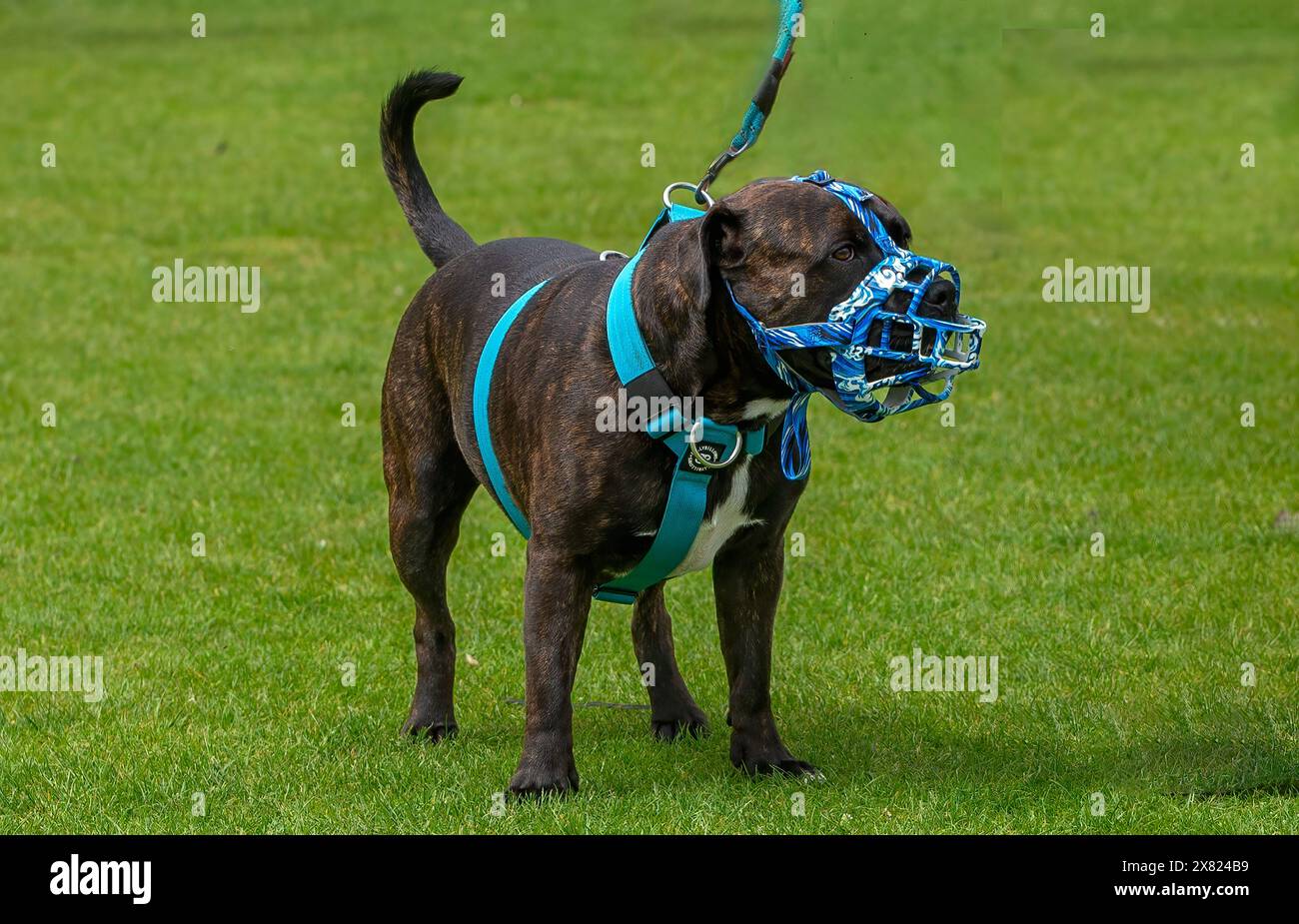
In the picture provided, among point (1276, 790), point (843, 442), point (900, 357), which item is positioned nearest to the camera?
point (900, 357)

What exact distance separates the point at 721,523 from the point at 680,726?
1263 millimetres

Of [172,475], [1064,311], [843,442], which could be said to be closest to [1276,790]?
[843,442]

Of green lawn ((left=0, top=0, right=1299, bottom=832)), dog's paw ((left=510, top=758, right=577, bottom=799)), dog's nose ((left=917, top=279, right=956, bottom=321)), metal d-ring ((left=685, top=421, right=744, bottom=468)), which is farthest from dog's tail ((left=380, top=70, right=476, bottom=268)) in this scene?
dog's nose ((left=917, top=279, right=956, bottom=321))

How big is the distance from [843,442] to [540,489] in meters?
5.47

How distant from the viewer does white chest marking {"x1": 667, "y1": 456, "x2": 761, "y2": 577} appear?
16.3 feet

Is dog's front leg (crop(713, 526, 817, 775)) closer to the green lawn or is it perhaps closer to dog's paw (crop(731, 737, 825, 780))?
dog's paw (crop(731, 737, 825, 780))

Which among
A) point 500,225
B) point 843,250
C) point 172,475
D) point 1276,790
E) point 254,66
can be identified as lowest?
point 1276,790

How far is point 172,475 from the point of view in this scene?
9.49 m

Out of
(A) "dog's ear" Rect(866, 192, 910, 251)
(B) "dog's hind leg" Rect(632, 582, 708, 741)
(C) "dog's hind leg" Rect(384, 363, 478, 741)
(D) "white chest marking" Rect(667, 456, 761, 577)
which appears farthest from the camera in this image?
(B) "dog's hind leg" Rect(632, 582, 708, 741)

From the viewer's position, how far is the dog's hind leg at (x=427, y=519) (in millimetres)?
5938

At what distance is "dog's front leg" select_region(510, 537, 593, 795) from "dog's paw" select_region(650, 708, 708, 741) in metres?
0.90

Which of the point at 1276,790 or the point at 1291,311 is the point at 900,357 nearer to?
the point at 1276,790

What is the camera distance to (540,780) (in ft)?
16.7

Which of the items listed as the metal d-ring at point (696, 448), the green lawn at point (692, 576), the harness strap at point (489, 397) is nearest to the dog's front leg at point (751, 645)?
the green lawn at point (692, 576)
